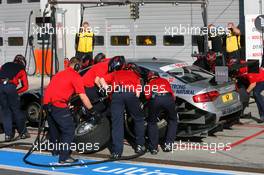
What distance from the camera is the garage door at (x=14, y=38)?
24.9 m

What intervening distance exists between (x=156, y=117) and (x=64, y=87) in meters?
1.59

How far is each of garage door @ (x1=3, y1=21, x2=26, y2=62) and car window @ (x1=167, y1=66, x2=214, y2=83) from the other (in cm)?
1532

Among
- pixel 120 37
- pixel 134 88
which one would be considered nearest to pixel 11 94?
pixel 134 88

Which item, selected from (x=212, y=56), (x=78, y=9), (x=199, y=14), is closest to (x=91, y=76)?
(x=212, y=56)

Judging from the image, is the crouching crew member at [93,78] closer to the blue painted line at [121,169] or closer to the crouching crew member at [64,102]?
the crouching crew member at [64,102]

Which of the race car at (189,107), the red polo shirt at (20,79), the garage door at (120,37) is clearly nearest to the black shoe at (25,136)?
the red polo shirt at (20,79)

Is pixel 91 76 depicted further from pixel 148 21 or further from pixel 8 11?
pixel 8 11

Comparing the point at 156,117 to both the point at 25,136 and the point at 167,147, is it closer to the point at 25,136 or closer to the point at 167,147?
the point at 167,147

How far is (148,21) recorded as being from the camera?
21609mm

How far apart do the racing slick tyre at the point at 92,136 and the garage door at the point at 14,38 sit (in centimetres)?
1603

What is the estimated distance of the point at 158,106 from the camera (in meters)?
8.98

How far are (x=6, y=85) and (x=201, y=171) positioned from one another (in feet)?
13.9

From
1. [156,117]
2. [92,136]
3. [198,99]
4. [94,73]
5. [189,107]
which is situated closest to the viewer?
[156,117]

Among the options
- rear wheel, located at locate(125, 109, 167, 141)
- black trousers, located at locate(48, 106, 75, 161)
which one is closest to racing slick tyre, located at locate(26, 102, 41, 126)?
rear wheel, located at locate(125, 109, 167, 141)
